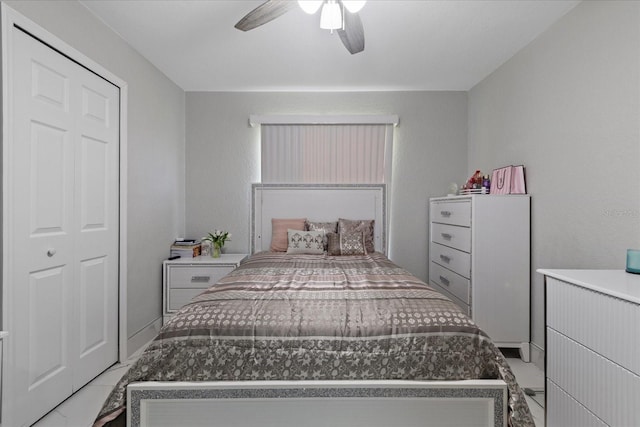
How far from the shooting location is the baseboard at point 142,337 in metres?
2.92

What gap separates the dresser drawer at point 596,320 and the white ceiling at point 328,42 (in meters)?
1.85

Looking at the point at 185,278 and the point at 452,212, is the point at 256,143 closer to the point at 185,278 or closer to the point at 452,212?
the point at 185,278

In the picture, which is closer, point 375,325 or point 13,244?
point 375,325

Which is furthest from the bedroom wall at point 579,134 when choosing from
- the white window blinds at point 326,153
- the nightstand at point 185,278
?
the nightstand at point 185,278

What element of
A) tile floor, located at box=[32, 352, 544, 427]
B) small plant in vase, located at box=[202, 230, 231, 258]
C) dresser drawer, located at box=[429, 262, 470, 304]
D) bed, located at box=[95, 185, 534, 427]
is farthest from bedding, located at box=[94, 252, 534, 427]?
small plant in vase, located at box=[202, 230, 231, 258]

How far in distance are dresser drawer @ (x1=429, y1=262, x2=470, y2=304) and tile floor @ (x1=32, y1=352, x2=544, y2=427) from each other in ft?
2.05

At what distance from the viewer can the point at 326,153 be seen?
4.01 meters

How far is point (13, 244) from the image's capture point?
1.79 m

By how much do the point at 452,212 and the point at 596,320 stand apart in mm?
1900

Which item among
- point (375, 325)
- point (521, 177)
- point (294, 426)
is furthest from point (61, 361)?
point (521, 177)

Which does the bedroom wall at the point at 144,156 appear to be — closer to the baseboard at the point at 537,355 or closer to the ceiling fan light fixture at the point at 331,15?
the ceiling fan light fixture at the point at 331,15

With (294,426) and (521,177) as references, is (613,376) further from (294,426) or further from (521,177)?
(521,177)

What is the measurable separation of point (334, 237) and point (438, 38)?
1949mm

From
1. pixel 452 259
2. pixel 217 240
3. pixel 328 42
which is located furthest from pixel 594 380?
pixel 217 240
